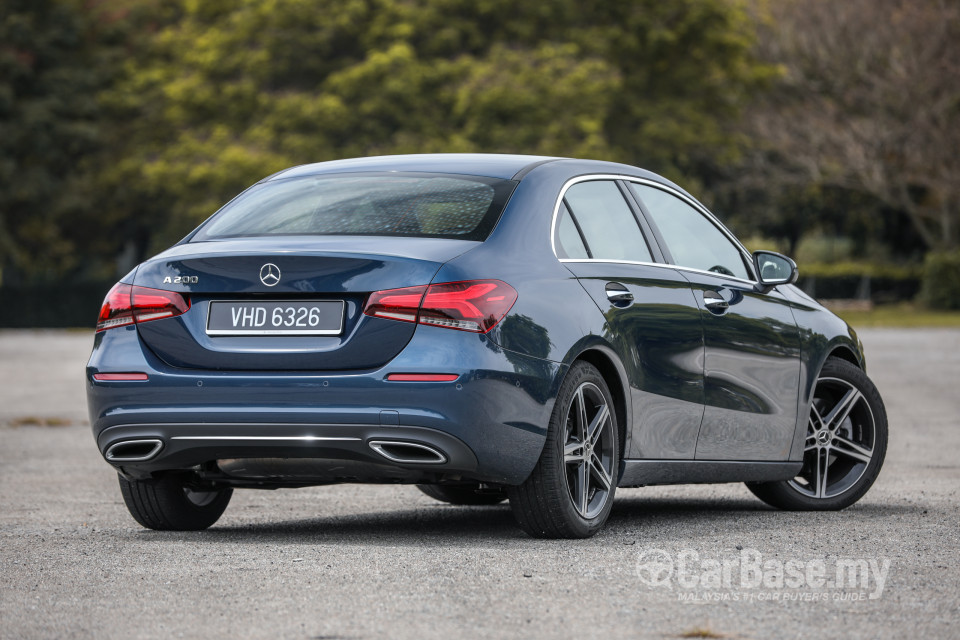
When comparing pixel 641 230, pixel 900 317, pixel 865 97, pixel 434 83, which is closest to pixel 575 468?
pixel 641 230

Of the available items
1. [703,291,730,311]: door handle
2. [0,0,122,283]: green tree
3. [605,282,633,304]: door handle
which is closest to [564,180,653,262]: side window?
[605,282,633,304]: door handle

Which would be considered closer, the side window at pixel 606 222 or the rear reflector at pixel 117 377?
the rear reflector at pixel 117 377

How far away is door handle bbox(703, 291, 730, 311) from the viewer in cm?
743

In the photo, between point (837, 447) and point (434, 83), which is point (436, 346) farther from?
point (434, 83)

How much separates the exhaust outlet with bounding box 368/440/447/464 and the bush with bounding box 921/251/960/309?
43.8m

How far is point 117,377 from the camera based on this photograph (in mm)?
6477

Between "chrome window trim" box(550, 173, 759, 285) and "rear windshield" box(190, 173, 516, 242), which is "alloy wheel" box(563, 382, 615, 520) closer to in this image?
"chrome window trim" box(550, 173, 759, 285)

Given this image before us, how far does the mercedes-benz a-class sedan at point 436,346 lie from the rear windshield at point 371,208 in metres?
0.01

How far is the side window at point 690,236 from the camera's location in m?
7.52

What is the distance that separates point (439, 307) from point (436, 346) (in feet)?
0.47

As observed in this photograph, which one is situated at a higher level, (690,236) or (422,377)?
(690,236)

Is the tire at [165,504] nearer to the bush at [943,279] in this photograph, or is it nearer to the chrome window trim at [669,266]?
the chrome window trim at [669,266]

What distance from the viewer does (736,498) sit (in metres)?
8.96

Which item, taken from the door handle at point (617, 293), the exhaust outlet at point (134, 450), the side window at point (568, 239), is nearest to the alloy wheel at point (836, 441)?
the door handle at point (617, 293)
